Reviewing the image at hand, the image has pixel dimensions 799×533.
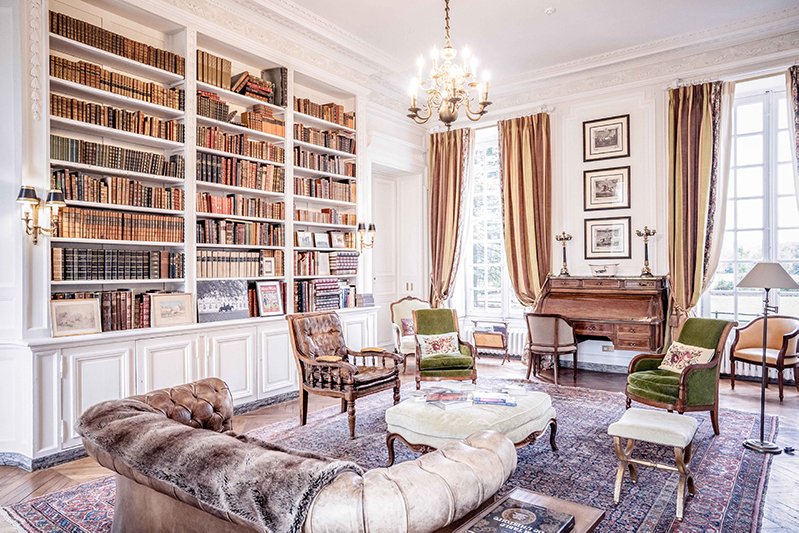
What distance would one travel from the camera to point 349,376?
412cm

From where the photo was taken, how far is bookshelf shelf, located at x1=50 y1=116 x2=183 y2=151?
12.4 feet

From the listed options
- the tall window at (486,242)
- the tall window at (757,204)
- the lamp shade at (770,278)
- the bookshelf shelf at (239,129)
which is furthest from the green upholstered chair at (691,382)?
the bookshelf shelf at (239,129)

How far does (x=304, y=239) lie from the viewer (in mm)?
5742

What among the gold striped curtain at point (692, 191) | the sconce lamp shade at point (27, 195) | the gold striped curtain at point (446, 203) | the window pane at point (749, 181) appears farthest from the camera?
the gold striped curtain at point (446, 203)

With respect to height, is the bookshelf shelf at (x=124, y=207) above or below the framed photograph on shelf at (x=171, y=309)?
above

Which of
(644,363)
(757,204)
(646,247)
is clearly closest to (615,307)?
(646,247)

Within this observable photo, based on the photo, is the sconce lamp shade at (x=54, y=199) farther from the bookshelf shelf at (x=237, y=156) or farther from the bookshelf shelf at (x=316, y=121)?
the bookshelf shelf at (x=316, y=121)

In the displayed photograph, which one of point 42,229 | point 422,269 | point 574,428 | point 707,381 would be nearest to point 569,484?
point 574,428

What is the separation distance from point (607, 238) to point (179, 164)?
4985 millimetres

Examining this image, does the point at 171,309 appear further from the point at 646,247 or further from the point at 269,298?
the point at 646,247

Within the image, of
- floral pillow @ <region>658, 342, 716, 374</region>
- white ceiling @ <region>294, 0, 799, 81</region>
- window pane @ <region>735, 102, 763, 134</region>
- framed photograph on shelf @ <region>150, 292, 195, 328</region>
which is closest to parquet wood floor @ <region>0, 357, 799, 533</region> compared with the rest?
floral pillow @ <region>658, 342, 716, 374</region>

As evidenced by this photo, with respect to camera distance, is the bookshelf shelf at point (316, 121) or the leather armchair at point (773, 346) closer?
the leather armchair at point (773, 346)

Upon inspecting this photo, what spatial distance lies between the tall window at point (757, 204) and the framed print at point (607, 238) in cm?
107

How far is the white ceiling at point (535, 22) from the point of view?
4984 millimetres
